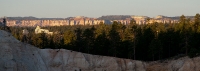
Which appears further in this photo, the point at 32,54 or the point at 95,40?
the point at 95,40

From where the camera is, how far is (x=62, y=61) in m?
43.1

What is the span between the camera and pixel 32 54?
4069cm

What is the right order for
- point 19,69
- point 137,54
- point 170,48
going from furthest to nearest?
point 170,48 < point 137,54 < point 19,69

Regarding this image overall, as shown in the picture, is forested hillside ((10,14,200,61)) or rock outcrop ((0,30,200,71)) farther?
forested hillside ((10,14,200,61))

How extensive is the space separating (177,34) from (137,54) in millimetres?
12458

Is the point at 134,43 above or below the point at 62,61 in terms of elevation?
above

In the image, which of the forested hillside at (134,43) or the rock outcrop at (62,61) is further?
the forested hillside at (134,43)

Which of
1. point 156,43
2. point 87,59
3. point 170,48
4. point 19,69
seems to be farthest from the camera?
point 170,48

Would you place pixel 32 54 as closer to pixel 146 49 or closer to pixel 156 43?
pixel 156 43

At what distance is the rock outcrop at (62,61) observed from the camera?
37.4 metres

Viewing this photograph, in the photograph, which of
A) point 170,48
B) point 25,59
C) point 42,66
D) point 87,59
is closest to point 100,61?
point 87,59

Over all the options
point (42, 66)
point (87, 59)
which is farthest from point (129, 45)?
point (42, 66)

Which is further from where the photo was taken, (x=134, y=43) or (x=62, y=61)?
(x=134, y=43)

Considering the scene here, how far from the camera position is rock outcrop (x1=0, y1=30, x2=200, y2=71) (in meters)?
37.4
